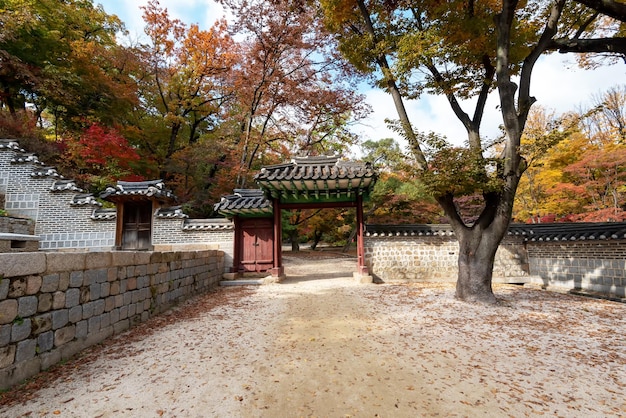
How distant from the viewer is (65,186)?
33.2 ft

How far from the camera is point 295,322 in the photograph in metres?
4.62

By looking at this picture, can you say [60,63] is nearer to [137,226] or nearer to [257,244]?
[137,226]

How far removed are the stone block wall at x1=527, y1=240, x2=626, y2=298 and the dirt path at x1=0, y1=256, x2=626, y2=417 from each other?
6.84ft

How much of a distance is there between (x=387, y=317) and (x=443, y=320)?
3.06ft

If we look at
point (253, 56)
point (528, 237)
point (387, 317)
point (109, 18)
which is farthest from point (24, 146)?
point (528, 237)

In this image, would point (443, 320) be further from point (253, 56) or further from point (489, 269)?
point (253, 56)

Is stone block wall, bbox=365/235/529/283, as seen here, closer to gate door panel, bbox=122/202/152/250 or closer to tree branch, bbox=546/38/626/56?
tree branch, bbox=546/38/626/56

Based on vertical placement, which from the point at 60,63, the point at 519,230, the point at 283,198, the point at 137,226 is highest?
the point at 60,63

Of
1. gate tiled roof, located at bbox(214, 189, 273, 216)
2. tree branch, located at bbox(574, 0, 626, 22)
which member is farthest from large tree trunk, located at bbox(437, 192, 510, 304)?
gate tiled roof, located at bbox(214, 189, 273, 216)

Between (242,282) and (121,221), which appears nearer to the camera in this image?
(242,282)

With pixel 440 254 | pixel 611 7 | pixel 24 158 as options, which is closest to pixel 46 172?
pixel 24 158

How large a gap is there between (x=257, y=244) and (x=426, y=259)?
5887 mm

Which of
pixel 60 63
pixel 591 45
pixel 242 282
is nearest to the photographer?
A: pixel 591 45

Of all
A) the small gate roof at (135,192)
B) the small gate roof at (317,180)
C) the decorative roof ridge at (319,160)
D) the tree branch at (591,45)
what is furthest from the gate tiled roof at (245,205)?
the tree branch at (591,45)
